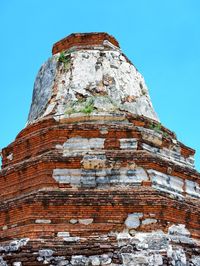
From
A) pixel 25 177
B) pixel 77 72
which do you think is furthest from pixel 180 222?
pixel 77 72

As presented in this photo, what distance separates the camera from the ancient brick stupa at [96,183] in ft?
29.2

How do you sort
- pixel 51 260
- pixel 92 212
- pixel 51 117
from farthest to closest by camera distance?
pixel 51 117 → pixel 92 212 → pixel 51 260

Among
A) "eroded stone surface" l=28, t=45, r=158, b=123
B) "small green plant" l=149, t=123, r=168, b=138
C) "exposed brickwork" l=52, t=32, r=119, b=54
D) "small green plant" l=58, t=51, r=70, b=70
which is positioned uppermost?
"exposed brickwork" l=52, t=32, r=119, b=54

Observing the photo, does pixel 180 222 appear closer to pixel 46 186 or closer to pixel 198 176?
pixel 198 176

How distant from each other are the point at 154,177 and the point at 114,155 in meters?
0.86

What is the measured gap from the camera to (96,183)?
9695 mm

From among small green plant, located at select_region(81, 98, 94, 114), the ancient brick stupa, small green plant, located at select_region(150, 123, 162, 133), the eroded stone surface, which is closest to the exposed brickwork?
the eroded stone surface

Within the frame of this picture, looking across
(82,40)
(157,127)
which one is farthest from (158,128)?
(82,40)

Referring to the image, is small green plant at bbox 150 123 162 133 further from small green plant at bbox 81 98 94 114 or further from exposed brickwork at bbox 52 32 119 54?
exposed brickwork at bbox 52 32 119 54

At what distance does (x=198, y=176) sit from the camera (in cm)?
1102

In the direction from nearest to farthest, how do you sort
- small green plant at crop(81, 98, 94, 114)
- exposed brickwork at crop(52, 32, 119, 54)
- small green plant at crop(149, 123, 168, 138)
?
small green plant at crop(81, 98, 94, 114) < small green plant at crop(149, 123, 168, 138) < exposed brickwork at crop(52, 32, 119, 54)

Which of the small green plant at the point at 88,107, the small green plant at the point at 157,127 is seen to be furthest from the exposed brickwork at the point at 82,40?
the small green plant at the point at 157,127

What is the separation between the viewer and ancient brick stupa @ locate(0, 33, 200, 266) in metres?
8.89

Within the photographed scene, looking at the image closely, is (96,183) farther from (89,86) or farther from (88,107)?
(89,86)
